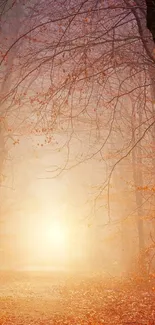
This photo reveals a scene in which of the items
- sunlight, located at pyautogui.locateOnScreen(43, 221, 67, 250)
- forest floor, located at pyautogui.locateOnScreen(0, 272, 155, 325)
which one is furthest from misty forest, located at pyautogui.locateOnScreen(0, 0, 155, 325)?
sunlight, located at pyautogui.locateOnScreen(43, 221, 67, 250)

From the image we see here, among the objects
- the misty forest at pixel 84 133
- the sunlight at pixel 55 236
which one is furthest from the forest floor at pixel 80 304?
the sunlight at pixel 55 236

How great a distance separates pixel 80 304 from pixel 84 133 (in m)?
12.9

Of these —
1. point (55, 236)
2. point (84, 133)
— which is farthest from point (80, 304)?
point (55, 236)

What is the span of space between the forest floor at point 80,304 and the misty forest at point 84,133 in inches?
1.1

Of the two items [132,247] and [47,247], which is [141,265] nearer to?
[132,247]

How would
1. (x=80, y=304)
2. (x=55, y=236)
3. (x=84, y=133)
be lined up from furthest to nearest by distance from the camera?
(x=55, y=236) < (x=84, y=133) < (x=80, y=304)

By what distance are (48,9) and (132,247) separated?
19.0 meters

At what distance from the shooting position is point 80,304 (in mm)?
10469

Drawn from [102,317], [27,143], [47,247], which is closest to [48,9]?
[102,317]

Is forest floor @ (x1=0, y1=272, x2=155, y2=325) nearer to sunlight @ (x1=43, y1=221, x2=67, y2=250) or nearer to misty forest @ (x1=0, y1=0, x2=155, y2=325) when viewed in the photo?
misty forest @ (x1=0, y1=0, x2=155, y2=325)

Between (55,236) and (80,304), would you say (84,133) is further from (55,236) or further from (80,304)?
(55,236)

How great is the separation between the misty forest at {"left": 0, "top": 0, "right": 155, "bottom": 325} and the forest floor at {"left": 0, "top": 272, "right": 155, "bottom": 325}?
29 millimetres

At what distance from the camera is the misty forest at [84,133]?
595cm

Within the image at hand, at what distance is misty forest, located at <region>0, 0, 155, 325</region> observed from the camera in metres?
5.95
